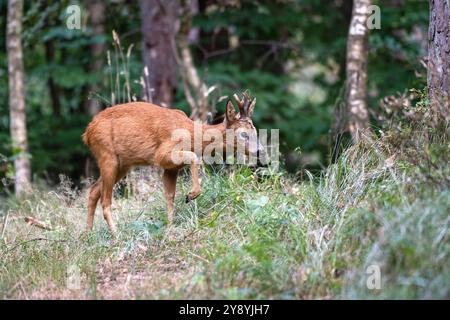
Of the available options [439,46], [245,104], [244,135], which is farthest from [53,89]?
[439,46]

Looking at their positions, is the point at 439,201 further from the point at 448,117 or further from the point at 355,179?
the point at 355,179

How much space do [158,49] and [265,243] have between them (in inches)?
302

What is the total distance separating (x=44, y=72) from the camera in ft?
55.6

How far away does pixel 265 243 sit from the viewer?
6559mm

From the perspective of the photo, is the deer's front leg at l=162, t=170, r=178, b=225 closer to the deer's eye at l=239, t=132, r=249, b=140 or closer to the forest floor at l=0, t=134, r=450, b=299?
the forest floor at l=0, t=134, r=450, b=299

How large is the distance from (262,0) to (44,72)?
5.21m

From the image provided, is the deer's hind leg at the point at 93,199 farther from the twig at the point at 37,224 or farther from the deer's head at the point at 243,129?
the deer's head at the point at 243,129

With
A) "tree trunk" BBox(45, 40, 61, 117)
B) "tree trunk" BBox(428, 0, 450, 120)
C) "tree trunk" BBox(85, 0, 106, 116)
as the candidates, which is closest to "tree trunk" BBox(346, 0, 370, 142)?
"tree trunk" BBox(428, 0, 450, 120)

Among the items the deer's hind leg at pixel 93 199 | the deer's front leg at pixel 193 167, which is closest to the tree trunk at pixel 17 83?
the deer's hind leg at pixel 93 199

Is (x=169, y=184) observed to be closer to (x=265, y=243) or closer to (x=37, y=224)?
(x=37, y=224)

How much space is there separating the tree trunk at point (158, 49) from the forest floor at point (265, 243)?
489 cm

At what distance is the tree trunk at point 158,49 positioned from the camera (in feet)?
44.4

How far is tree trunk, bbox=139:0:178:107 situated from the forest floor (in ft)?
16.0
